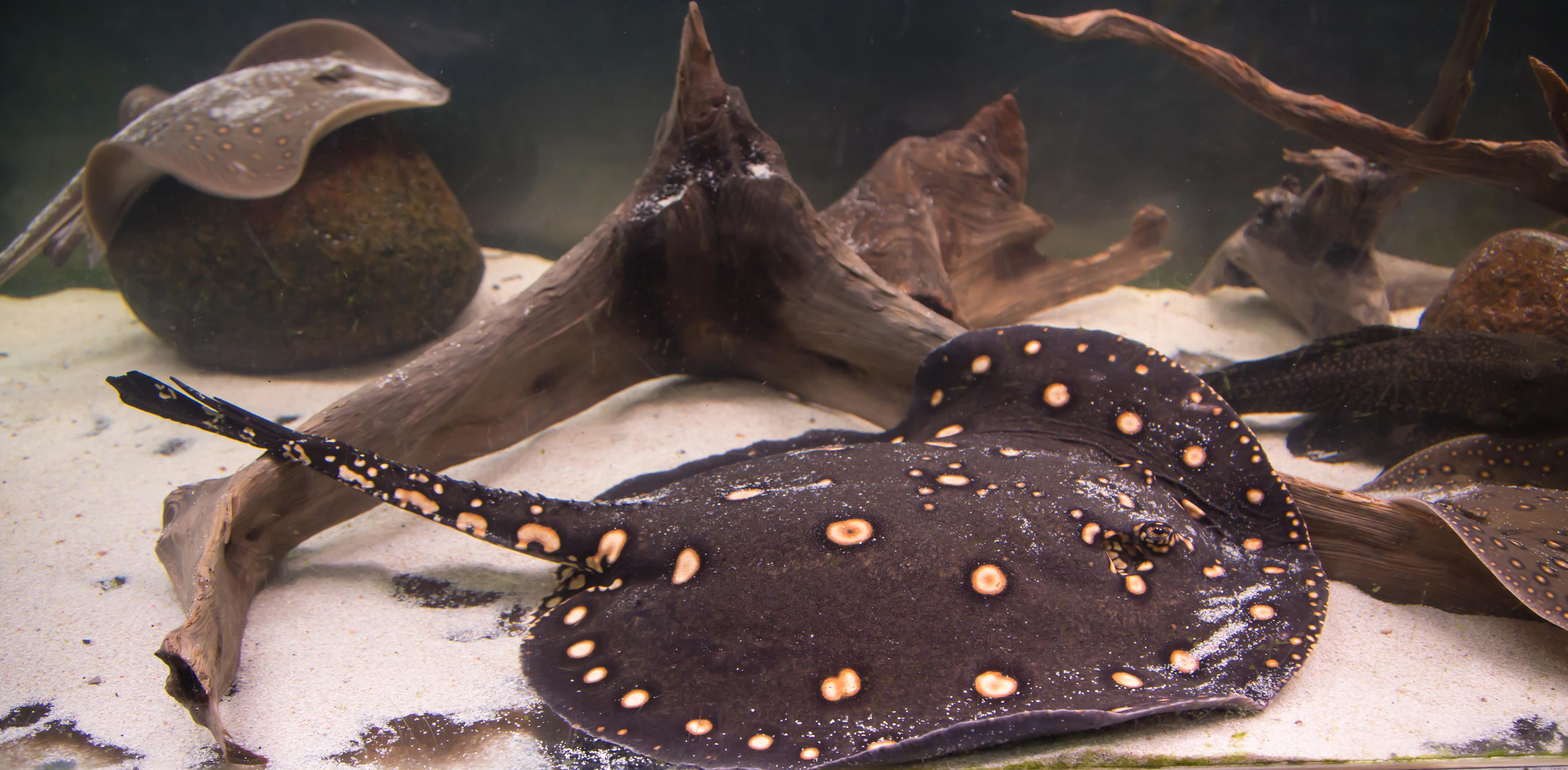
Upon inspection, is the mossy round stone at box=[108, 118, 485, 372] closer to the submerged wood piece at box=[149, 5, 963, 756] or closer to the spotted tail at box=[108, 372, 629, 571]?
the submerged wood piece at box=[149, 5, 963, 756]

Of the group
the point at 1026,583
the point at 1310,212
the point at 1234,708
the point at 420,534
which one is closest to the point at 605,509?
the point at 420,534

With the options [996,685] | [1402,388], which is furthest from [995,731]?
[1402,388]

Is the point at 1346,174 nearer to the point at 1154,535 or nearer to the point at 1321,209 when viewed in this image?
the point at 1321,209

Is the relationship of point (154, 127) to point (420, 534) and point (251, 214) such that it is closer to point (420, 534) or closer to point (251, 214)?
point (251, 214)

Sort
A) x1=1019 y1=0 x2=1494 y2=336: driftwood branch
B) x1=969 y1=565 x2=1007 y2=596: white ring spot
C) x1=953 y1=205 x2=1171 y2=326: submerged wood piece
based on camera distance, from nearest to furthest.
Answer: x1=969 y1=565 x2=1007 y2=596: white ring spot → x1=1019 y1=0 x2=1494 y2=336: driftwood branch → x1=953 y1=205 x2=1171 y2=326: submerged wood piece

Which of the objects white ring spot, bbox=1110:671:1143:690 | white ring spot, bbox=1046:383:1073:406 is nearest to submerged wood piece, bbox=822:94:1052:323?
white ring spot, bbox=1046:383:1073:406

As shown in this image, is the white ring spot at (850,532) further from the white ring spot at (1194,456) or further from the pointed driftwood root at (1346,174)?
the pointed driftwood root at (1346,174)

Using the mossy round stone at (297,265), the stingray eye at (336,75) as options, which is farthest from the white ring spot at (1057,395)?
the stingray eye at (336,75)
